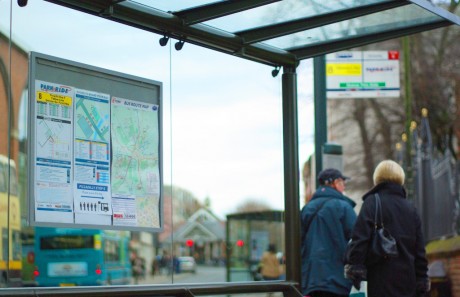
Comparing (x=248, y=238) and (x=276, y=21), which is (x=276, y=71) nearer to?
(x=276, y=21)

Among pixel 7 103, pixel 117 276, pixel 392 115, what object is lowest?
pixel 117 276

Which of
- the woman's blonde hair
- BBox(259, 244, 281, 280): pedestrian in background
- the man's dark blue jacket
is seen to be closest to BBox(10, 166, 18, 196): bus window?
the woman's blonde hair

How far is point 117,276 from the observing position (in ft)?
98.4

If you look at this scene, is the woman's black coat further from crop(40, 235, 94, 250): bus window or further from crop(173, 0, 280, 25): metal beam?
crop(40, 235, 94, 250): bus window

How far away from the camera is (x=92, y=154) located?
5430mm

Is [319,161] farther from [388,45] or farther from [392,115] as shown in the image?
[392,115]

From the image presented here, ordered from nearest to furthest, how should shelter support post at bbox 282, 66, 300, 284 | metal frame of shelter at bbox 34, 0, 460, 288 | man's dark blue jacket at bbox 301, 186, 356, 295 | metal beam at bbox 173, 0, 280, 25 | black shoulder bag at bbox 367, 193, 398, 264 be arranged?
metal frame of shelter at bbox 34, 0, 460, 288, metal beam at bbox 173, 0, 280, 25, shelter support post at bbox 282, 66, 300, 284, black shoulder bag at bbox 367, 193, 398, 264, man's dark blue jacket at bbox 301, 186, 356, 295

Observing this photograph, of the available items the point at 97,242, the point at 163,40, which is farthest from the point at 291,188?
the point at 97,242

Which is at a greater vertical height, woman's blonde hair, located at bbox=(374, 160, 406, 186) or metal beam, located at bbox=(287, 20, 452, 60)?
→ metal beam, located at bbox=(287, 20, 452, 60)

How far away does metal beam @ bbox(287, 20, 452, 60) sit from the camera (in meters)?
6.92

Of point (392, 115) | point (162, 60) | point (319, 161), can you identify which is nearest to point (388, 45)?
point (392, 115)

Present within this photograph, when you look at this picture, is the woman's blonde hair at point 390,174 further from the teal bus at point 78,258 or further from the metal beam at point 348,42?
the teal bus at point 78,258

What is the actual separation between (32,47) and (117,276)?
25144 millimetres

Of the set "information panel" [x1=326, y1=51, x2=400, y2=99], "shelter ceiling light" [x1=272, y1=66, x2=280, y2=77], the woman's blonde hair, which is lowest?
the woman's blonde hair
